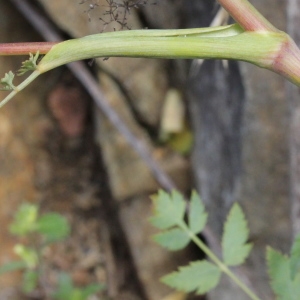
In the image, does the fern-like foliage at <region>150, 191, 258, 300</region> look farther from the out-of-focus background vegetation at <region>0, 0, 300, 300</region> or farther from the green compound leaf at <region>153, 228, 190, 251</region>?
the out-of-focus background vegetation at <region>0, 0, 300, 300</region>

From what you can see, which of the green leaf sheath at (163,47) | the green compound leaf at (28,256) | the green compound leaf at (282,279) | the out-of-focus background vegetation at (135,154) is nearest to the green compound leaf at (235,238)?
the green compound leaf at (282,279)

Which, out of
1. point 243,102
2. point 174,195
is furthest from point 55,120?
point 174,195

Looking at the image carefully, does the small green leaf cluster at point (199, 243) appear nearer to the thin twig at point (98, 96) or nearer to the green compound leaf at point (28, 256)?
the thin twig at point (98, 96)

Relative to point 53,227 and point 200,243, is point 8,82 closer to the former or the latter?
point 200,243

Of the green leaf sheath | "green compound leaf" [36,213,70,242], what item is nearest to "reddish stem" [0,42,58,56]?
the green leaf sheath

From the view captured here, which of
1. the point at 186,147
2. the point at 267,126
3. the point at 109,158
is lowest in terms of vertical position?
the point at 267,126

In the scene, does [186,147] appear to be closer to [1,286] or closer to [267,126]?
[267,126]

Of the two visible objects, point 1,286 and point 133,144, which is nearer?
point 133,144
